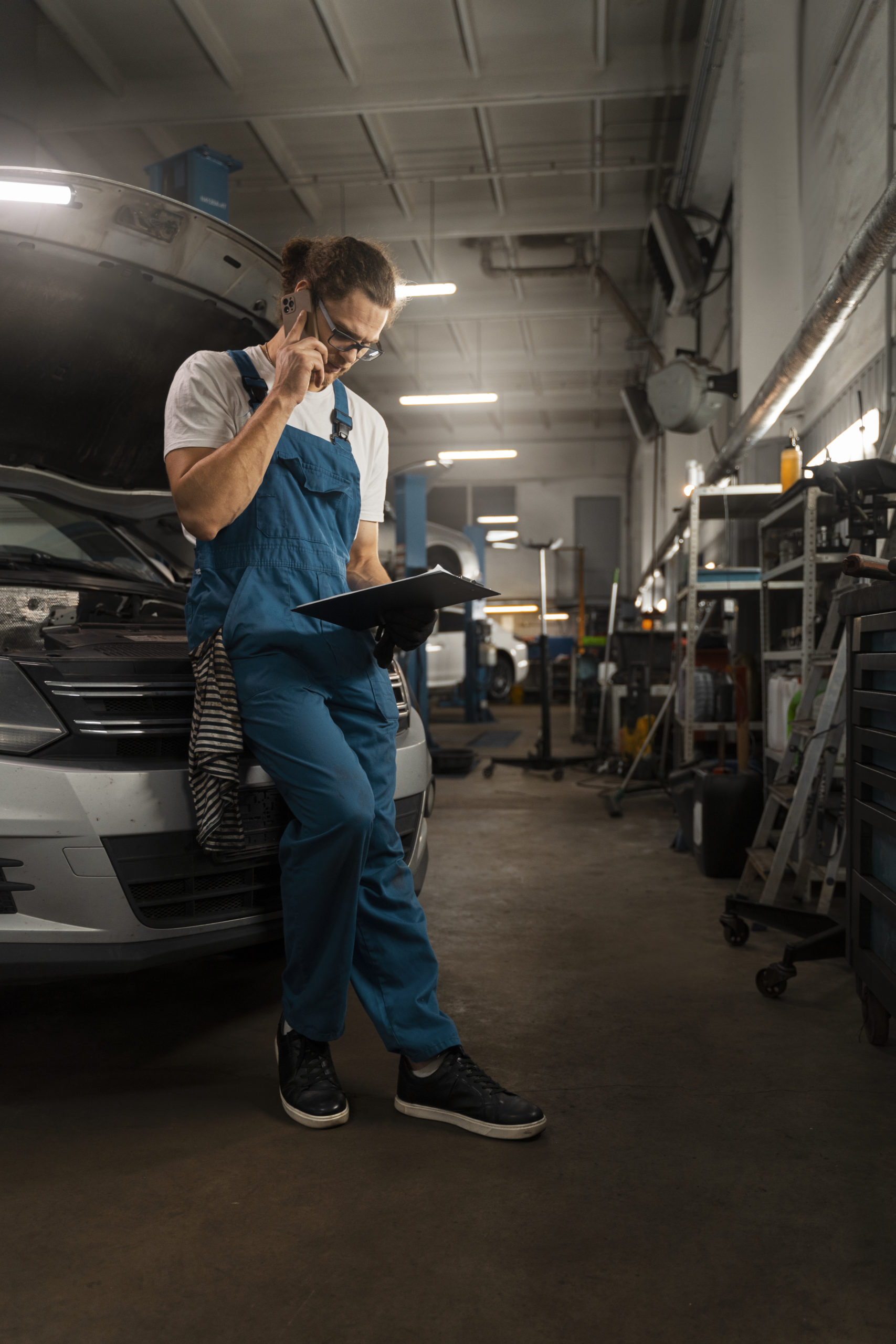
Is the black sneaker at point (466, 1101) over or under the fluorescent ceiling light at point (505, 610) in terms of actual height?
under

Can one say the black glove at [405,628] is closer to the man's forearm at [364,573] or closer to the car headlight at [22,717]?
the man's forearm at [364,573]

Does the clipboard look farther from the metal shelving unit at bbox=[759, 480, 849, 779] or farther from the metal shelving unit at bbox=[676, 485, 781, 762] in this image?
the metal shelving unit at bbox=[676, 485, 781, 762]

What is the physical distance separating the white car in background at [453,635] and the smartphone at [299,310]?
6.89 metres

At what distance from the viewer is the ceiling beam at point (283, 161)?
779 centimetres

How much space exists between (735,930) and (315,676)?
1590 millimetres

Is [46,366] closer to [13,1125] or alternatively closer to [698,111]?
[13,1125]

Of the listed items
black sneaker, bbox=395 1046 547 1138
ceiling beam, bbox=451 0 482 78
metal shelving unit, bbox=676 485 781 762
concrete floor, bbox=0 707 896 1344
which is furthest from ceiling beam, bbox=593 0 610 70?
black sneaker, bbox=395 1046 547 1138

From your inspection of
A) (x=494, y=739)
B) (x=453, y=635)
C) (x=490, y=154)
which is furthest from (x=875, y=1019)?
(x=453, y=635)

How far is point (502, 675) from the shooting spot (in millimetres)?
14914

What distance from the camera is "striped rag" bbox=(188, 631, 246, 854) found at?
5.13 feet

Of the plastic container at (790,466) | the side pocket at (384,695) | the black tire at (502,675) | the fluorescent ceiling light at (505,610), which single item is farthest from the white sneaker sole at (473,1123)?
the fluorescent ceiling light at (505,610)

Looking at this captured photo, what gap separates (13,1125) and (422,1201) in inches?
29.0

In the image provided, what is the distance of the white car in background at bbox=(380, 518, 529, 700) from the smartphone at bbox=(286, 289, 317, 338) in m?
6.89

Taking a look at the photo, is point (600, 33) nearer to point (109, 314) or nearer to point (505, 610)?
point (109, 314)
